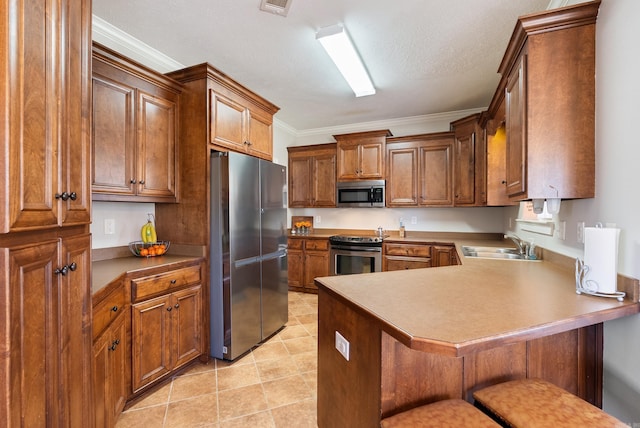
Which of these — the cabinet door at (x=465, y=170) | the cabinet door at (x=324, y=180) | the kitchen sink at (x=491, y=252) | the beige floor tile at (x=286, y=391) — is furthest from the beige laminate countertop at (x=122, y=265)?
the cabinet door at (x=465, y=170)

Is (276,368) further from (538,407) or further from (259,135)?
(259,135)

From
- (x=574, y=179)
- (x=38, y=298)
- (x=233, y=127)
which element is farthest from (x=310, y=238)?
(x=38, y=298)

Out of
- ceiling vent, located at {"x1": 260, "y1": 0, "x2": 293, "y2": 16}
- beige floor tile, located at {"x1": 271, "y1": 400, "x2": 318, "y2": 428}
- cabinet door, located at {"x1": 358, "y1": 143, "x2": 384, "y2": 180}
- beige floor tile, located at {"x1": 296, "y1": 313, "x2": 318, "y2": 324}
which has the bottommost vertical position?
beige floor tile, located at {"x1": 271, "y1": 400, "x2": 318, "y2": 428}

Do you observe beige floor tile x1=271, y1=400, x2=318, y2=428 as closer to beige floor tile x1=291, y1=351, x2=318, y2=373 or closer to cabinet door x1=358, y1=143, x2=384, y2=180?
beige floor tile x1=291, y1=351, x2=318, y2=373

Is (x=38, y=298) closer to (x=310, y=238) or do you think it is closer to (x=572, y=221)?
(x=572, y=221)

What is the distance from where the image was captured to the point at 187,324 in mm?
2252

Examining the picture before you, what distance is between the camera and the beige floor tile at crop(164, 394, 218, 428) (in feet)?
5.68

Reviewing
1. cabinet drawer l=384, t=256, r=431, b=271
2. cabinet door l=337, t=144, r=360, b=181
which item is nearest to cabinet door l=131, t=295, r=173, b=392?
cabinet drawer l=384, t=256, r=431, b=271

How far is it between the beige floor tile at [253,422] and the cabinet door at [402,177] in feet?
10.2

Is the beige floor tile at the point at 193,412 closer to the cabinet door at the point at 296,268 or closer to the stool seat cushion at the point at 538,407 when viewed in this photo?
the stool seat cushion at the point at 538,407

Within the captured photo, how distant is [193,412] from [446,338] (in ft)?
5.88

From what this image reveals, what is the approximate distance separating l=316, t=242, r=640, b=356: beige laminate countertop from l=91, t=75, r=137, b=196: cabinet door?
65.4 inches

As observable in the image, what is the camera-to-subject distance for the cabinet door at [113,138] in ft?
6.31

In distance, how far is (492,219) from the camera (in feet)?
13.3
